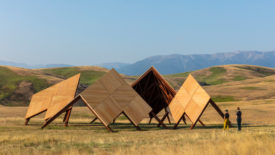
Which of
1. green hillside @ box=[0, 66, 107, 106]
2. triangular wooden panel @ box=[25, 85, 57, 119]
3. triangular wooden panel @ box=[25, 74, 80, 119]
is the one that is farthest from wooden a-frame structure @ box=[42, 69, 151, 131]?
green hillside @ box=[0, 66, 107, 106]

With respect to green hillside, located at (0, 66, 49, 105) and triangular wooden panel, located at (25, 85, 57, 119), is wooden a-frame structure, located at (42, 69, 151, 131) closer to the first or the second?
triangular wooden panel, located at (25, 85, 57, 119)

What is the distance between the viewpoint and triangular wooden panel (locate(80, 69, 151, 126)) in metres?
26.3

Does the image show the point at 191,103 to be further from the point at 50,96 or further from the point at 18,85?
the point at 18,85

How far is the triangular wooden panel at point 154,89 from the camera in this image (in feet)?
110

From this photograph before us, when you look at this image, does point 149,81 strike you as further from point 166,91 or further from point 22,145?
point 22,145

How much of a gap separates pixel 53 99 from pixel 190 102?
46.1 feet

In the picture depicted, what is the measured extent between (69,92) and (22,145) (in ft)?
53.2

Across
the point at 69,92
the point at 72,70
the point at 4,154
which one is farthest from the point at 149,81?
the point at 72,70

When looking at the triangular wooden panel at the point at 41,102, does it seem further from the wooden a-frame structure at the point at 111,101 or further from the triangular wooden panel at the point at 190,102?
the triangular wooden panel at the point at 190,102

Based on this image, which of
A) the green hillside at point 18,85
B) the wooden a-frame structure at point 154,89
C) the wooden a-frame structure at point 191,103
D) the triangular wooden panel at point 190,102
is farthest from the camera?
the green hillside at point 18,85

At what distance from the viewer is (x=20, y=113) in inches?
1731

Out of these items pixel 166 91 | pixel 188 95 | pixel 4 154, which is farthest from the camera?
pixel 166 91

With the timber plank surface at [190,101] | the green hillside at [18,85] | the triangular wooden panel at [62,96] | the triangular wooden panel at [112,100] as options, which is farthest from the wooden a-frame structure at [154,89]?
the green hillside at [18,85]

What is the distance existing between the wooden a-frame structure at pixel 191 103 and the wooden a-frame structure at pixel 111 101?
→ 387 centimetres
